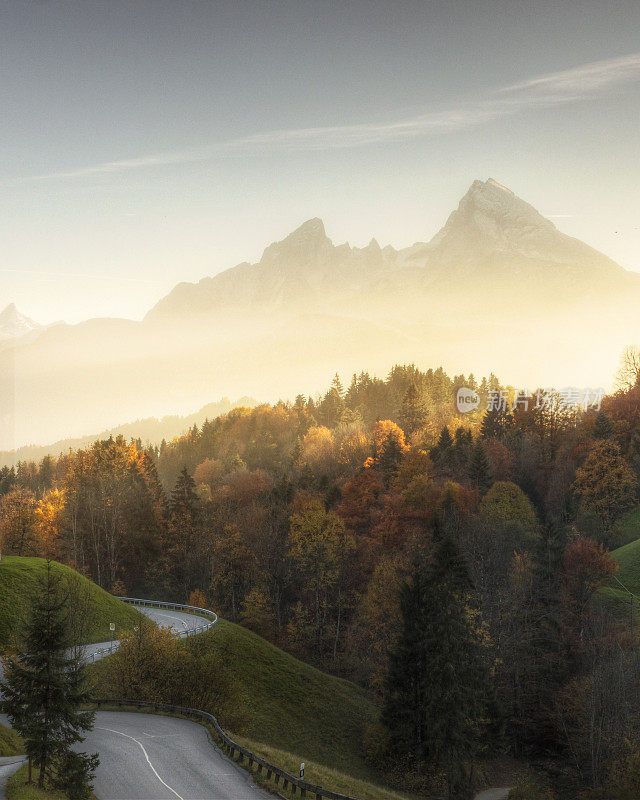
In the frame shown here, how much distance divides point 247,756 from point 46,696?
9.96 meters

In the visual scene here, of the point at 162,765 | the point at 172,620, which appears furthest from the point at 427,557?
the point at 162,765

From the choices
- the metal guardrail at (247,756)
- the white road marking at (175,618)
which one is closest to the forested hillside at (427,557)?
the white road marking at (175,618)

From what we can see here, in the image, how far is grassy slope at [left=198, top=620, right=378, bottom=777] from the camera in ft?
135

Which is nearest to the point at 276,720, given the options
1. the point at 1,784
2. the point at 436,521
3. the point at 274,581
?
the point at 436,521

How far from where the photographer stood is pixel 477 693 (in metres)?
41.4

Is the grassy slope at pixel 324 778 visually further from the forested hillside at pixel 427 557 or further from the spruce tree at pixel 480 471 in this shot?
the spruce tree at pixel 480 471

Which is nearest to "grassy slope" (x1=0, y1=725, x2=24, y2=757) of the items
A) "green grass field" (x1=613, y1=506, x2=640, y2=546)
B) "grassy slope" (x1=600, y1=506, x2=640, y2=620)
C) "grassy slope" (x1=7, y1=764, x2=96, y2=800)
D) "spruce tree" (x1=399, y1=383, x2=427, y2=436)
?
"grassy slope" (x1=7, y1=764, x2=96, y2=800)

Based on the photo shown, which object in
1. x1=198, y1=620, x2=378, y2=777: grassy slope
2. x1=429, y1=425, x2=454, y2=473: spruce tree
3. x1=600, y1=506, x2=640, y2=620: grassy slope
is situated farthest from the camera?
x1=429, y1=425, x2=454, y2=473: spruce tree

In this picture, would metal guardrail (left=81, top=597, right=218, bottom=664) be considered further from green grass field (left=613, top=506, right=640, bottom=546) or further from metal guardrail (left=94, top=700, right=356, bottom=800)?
green grass field (left=613, top=506, right=640, bottom=546)

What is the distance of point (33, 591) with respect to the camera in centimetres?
4631

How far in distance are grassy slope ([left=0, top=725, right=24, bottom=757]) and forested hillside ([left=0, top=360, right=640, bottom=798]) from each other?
24211mm

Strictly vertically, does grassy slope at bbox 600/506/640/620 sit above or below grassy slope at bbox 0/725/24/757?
below

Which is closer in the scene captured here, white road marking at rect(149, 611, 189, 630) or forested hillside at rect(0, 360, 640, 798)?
forested hillside at rect(0, 360, 640, 798)

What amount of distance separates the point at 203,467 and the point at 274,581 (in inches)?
2303
